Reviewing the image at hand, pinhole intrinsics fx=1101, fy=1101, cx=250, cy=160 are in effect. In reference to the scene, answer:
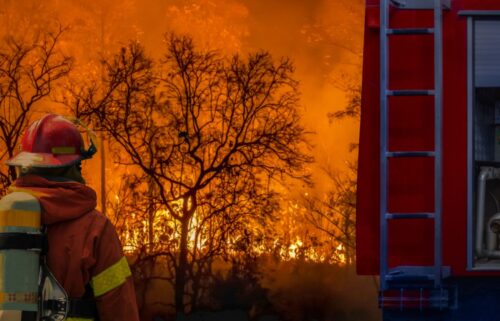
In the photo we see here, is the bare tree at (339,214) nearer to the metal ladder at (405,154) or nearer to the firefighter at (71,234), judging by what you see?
the metal ladder at (405,154)

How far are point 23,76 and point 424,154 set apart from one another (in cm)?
910

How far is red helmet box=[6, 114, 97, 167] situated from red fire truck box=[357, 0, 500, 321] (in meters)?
1.81

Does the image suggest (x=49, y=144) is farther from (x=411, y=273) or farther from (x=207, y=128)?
(x=207, y=128)

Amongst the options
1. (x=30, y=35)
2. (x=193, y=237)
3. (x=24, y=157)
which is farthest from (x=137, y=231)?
(x=24, y=157)

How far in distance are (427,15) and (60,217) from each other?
88.0 inches

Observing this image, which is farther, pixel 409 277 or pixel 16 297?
pixel 409 277

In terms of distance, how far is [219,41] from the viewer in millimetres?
13141

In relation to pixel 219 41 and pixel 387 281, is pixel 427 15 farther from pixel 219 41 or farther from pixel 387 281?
pixel 219 41

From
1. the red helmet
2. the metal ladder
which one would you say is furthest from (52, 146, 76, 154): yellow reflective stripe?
the metal ladder

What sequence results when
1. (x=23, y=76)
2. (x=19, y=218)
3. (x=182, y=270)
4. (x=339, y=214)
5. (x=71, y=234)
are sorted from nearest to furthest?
(x=19, y=218), (x=71, y=234), (x=23, y=76), (x=182, y=270), (x=339, y=214)

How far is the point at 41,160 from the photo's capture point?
357 cm

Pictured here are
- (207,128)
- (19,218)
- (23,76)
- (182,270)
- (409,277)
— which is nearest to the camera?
(19,218)

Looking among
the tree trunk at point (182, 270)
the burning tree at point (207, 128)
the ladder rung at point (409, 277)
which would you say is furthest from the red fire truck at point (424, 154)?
the tree trunk at point (182, 270)

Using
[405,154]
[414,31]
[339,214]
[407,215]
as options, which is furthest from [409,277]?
[339,214]
